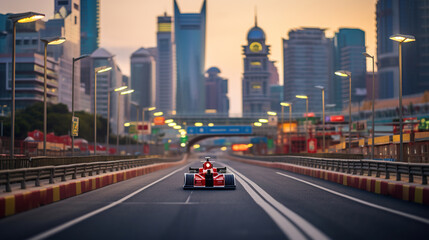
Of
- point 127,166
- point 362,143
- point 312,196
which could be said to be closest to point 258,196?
point 312,196

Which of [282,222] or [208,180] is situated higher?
[208,180]

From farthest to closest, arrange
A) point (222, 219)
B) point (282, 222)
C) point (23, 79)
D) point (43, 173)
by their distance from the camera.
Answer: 1. point (23, 79)
2. point (43, 173)
3. point (222, 219)
4. point (282, 222)

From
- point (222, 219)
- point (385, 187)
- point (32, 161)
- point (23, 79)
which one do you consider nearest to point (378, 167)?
point (385, 187)

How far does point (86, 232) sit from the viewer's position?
35.5 ft

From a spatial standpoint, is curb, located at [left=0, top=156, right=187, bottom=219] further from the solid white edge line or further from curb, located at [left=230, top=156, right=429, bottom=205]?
curb, located at [left=230, top=156, right=429, bottom=205]

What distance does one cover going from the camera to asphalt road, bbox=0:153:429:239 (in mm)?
10539

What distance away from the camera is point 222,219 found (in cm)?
1286

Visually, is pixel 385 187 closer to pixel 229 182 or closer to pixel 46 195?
pixel 229 182

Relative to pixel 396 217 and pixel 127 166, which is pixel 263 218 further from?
pixel 127 166

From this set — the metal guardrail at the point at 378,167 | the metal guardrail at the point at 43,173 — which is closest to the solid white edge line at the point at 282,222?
the metal guardrail at the point at 378,167

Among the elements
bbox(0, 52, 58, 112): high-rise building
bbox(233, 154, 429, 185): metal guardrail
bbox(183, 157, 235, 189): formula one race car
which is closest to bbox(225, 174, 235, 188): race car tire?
bbox(183, 157, 235, 189): formula one race car

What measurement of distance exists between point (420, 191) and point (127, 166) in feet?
87.2

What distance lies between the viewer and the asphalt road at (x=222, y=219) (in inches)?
415

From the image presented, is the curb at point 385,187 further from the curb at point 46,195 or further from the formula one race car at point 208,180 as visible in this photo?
the curb at point 46,195
